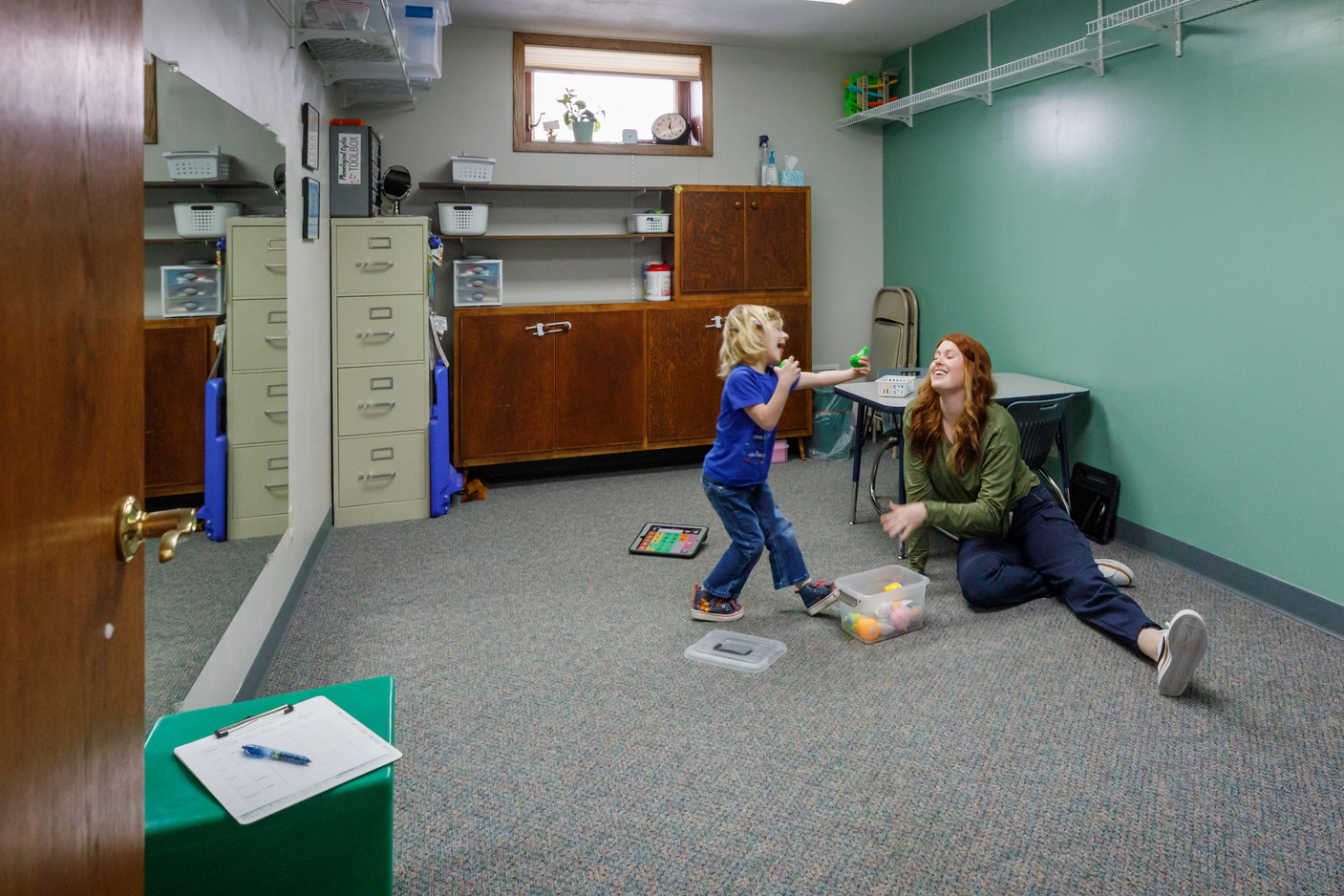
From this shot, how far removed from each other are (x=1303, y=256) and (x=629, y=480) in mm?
3333

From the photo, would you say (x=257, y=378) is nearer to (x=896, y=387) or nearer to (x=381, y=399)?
(x=381, y=399)

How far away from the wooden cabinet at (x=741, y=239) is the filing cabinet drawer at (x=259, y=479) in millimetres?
2831

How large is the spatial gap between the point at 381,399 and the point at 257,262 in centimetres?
188

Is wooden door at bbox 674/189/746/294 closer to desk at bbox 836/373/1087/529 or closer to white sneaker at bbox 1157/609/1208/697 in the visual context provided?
desk at bbox 836/373/1087/529

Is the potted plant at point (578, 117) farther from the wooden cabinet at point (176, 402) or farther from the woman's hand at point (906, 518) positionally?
the wooden cabinet at point (176, 402)

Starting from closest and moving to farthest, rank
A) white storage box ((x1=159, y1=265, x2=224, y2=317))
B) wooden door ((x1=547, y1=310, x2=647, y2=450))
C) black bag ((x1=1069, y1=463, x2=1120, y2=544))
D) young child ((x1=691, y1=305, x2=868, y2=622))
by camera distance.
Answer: white storage box ((x1=159, y1=265, x2=224, y2=317)), young child ((x1=691, y1=305, x2=868, y2=622)), black bag ((x1=1069, y1=463, x2=1120, y2=544)), wooden door ((x1=547, y1=310, x2=647, y2=450))

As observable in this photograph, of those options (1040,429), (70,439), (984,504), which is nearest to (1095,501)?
(1040,429)

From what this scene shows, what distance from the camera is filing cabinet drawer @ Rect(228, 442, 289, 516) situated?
2180mm

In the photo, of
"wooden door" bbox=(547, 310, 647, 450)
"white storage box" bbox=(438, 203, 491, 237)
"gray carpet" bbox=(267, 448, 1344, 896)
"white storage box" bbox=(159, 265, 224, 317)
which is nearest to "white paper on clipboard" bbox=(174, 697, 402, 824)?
"gray carpet" bbox=(267, 448, 1344, 896)

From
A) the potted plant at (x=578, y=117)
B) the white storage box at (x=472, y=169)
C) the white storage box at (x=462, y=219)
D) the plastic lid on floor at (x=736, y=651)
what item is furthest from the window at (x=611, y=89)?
the plastic lid on floor at (x=736, y=651)

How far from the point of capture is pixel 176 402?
5.65 ft

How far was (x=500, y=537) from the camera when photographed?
4070mm

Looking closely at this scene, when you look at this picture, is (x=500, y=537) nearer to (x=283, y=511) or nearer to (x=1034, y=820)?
(x=283, y=511)

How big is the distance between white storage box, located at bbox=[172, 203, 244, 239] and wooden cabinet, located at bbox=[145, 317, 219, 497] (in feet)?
0.61
